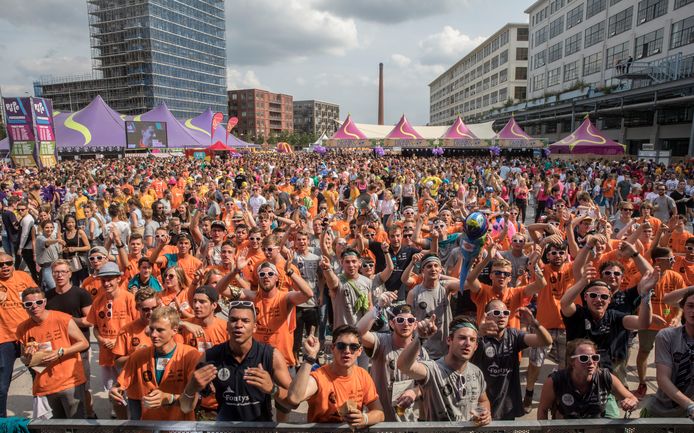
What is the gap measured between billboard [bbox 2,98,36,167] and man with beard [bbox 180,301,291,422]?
26473 millimetres

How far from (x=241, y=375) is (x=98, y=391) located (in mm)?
3122

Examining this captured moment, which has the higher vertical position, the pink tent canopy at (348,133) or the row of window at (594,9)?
the row of window at (594,9)

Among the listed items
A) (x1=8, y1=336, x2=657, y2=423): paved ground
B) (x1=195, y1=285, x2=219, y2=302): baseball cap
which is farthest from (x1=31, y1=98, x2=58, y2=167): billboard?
(x1=195, y1=285, x2=219, y2=302): baseball cap

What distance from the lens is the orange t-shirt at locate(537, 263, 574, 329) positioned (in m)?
4.57

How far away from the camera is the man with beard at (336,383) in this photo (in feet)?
9.11

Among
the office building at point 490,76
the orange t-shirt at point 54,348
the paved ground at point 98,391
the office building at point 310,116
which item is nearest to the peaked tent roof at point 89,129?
the paved ground at point 98,391

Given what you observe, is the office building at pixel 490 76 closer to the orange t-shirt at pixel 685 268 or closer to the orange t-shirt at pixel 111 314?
the orange t-shirt at pixel 685 268

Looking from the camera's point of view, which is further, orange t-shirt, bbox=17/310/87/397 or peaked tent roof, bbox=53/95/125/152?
peaked tent roof, bbox=53/95/125/152

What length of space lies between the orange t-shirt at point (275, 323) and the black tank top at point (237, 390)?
1.22 m

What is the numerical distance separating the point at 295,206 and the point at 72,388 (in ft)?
21.2

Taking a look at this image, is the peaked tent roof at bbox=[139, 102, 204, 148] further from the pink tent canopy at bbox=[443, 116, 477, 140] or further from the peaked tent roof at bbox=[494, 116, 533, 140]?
the peaked tent roof at bbox=[494, 116, 533, 140]

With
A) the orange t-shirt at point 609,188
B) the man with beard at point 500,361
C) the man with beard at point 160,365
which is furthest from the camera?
the orange t-shirt at point 609,188

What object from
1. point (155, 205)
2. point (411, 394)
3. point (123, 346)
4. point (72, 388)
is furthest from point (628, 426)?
point (155, 205)

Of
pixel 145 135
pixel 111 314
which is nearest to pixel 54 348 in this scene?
pixel 111 314
